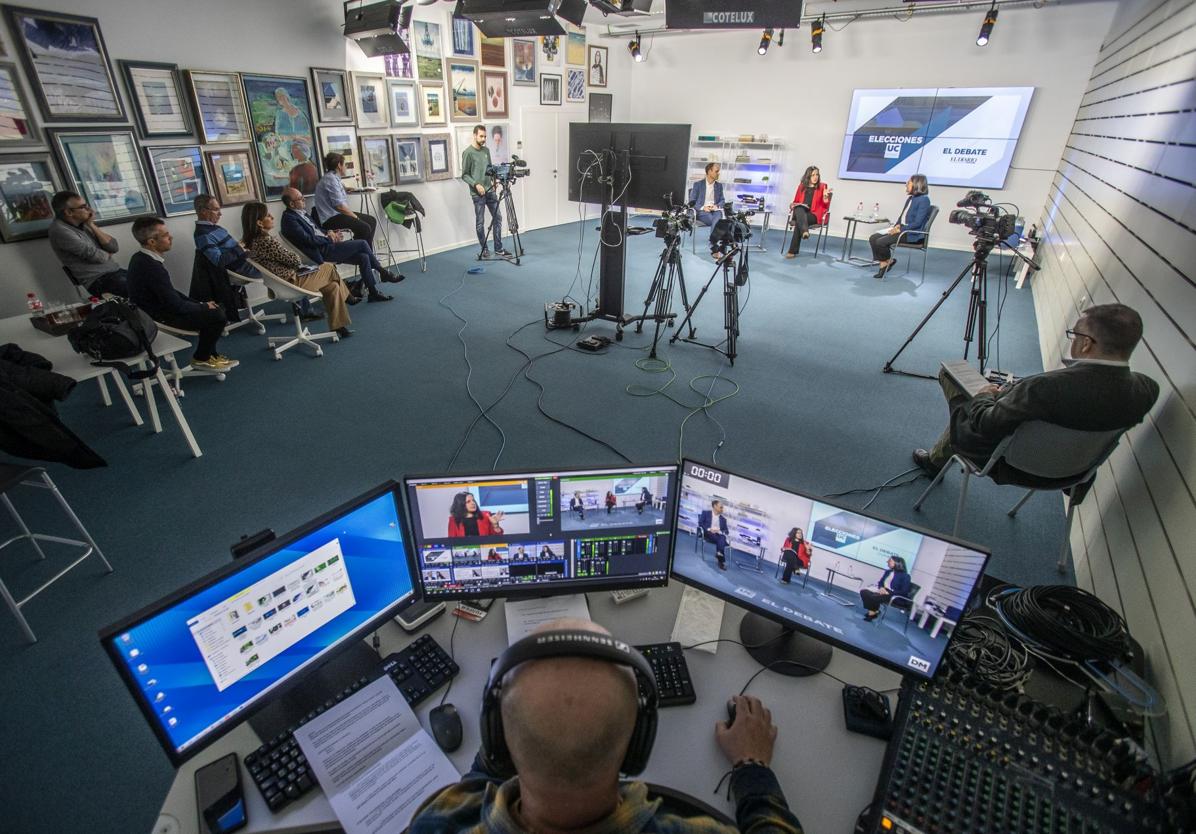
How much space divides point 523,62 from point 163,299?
6.45m

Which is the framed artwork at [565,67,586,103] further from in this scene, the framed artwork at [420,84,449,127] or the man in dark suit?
the man in dark suit

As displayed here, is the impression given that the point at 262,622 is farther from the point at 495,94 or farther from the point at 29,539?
the point at 495,94

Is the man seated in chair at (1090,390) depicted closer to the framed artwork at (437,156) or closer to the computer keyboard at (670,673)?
the computer keyboard at (670,673)

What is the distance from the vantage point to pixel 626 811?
0.83 meters

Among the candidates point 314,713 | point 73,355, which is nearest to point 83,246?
point 73,355

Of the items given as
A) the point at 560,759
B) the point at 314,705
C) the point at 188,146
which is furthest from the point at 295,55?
the point at 560,759

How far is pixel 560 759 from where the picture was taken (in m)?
0.77

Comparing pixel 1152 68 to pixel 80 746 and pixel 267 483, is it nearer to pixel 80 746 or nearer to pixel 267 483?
pixel 267 483

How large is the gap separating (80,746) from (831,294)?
22.7 feet

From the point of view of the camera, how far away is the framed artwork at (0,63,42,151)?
3.82m

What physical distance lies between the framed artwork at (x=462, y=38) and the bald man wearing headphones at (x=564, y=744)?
26.8 feet

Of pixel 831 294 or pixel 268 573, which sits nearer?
pixel 268 573

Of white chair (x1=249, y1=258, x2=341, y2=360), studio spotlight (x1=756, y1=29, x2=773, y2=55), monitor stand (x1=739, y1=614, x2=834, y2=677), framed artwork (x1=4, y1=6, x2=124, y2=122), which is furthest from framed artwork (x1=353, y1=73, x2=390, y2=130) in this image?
monitor stand (x1=739, y1=614, x2=834, y2=677)

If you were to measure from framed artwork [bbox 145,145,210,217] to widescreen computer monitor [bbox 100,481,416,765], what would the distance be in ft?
17.2
